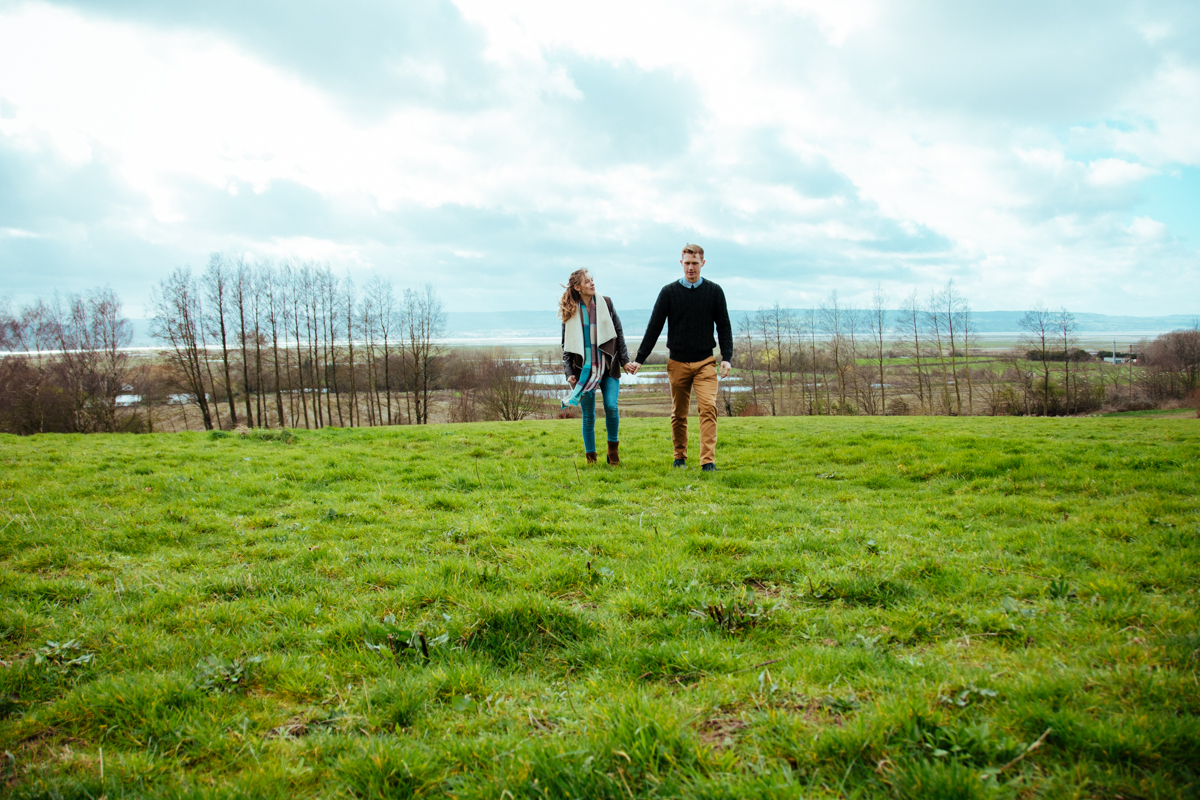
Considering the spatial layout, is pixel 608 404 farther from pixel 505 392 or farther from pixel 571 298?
pixel 505 392

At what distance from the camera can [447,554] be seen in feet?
15.7

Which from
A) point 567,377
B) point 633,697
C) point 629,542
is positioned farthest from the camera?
point 567,377

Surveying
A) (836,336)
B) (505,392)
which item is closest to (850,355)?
(836,336)

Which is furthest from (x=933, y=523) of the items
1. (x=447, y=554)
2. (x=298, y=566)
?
(x=298, y=566)

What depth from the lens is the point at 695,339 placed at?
27.8 feet

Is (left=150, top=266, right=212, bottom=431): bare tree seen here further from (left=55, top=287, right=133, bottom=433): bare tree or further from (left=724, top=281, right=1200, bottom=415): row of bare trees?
(left=724, top=281, right=1200, bottom=415): row of bare trees

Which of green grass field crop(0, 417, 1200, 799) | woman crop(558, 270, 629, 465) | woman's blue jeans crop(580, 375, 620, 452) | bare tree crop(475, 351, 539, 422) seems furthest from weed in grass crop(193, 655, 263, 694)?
bare tree crop(475, 351, 539, 422)

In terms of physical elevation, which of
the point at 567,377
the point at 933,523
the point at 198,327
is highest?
the point at 198,327

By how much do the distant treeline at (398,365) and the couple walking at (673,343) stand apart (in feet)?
150

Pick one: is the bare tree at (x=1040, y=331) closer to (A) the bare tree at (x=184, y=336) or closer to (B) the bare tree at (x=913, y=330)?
(B) the bare tree at (x=913, y=330)

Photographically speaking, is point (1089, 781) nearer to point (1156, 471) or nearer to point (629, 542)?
point (629, 542)

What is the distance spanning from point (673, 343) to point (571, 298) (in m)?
1.71

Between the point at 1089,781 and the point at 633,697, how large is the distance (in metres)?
1.60

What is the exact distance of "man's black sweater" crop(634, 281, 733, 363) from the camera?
845 cm
